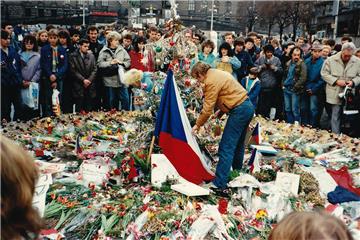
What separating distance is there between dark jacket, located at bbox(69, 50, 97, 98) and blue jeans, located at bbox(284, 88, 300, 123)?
387 cm

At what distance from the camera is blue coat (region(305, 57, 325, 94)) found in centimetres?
856

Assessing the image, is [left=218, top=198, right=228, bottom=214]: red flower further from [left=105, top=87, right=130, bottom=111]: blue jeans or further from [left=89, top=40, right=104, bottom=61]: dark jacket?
[left=89, top=40, right=104, bottom=61]: dark jacket

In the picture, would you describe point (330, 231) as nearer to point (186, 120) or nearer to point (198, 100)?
point (186, 120)

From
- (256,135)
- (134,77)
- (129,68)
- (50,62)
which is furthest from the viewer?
(129,68)

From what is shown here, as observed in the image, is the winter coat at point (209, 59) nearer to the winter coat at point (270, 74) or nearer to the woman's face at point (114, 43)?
the winter coat at point (270, 74)

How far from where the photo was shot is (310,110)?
8.90 m

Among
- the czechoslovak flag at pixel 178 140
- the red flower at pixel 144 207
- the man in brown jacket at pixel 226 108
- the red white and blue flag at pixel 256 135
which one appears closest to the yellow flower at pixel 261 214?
the man in brown jacket at pixel 226 108

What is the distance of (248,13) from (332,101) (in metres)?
30.6

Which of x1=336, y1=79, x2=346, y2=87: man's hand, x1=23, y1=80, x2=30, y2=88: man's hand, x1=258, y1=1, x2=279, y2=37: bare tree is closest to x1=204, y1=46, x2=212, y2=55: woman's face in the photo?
x1=336, y1=79, x2=346, y2=87: man's hand

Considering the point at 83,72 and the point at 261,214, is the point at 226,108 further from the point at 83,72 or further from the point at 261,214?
the point at 83,72

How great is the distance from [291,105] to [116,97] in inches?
141

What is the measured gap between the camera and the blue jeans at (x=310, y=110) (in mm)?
8734

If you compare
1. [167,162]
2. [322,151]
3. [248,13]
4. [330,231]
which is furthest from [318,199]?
[248,13]

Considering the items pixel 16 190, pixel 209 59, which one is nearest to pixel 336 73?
pixel 209 59
